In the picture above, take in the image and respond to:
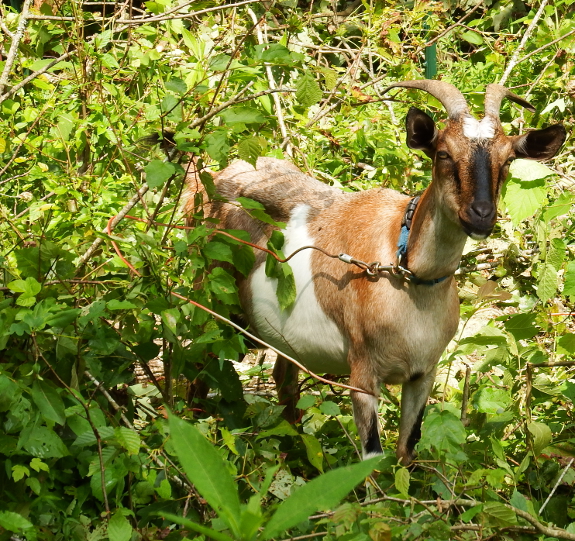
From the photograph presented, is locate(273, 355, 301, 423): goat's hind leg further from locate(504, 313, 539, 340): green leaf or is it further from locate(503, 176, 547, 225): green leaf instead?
locate(503, 176, 547, 225): green leaf

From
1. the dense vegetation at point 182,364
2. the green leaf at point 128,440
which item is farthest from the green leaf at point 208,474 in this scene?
the green leaf at point 128,440

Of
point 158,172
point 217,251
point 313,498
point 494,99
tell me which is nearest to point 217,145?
point 158,172

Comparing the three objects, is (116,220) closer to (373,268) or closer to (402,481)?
(373,268)

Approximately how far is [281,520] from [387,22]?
4303 mm

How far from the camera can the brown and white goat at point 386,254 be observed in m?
3.22

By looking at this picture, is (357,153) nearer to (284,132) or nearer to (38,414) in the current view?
(284,132)

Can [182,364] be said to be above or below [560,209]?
below

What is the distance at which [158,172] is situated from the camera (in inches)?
112

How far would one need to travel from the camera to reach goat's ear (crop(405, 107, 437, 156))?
3332 mm

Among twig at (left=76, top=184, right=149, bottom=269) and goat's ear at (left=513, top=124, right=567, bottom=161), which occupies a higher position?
goat's ear at (left=513, top=124, right=567, bottom=161)

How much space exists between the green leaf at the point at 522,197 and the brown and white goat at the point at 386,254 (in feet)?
0.51

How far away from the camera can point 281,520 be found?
5.53 ft

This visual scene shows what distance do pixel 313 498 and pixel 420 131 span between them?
2.04 m

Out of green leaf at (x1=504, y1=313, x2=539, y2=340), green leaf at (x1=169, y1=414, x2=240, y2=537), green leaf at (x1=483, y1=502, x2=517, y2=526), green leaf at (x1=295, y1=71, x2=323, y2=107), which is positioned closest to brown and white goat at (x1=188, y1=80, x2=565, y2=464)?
green leaf at (x1=504, y1=313, x2=539, y2=340)
